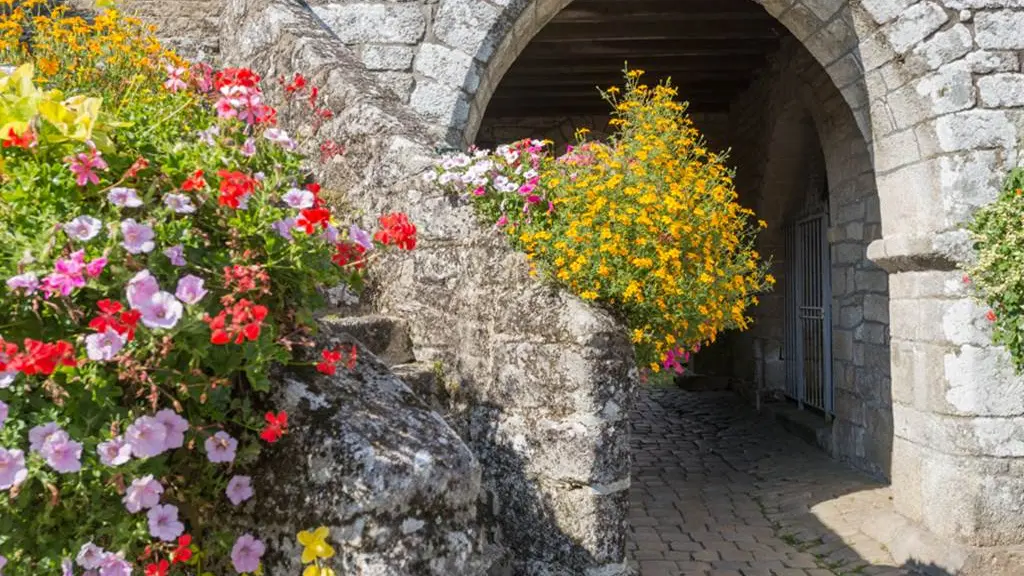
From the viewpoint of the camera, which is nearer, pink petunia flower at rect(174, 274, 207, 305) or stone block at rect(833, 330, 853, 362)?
pink petunia flower at rect(174, 274, 207, 305)

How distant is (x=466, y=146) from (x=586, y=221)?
6.16 ft

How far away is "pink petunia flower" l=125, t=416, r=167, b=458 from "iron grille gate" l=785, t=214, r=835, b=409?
264 inches

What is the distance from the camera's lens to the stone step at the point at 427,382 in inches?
106

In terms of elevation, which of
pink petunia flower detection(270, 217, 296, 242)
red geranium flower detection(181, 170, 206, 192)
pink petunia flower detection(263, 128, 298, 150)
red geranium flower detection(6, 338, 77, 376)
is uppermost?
pink petunia flower detection(263, 128, 298, 150)

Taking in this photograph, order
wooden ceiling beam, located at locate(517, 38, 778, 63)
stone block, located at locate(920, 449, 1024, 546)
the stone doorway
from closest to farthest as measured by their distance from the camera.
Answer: stone block, located at locate(920, 449, 1024, 546)
the stone doorway
wooden ceiling beam, located at locate(517, 38, 778, 63)

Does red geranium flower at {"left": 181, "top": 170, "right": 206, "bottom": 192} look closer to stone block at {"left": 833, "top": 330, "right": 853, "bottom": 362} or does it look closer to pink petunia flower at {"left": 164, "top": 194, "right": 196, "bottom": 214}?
pink petunia flower at {"left": 164, "top": 194, "right": 196, "bottom": 214}

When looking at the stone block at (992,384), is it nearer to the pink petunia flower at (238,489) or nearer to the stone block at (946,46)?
the stone block at (946,46)

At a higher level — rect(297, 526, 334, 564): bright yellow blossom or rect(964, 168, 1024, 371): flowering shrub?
rect(964, 168, 1024, 371): flowering shrub

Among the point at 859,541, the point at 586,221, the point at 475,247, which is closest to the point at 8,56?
the point at 475,247

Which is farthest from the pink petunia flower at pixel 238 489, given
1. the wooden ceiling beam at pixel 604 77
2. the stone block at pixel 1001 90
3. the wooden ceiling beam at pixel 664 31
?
the wooden ceiling beam at pixel 604 77

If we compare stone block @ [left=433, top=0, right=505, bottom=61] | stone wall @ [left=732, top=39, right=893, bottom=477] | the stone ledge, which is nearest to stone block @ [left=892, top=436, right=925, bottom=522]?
the stone ledge

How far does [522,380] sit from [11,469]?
62.8 inches

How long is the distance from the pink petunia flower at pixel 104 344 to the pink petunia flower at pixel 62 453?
115mm

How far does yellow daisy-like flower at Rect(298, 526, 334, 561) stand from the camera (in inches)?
52.5
